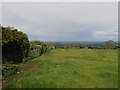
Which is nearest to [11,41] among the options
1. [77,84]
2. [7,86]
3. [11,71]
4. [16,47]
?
[16,47]

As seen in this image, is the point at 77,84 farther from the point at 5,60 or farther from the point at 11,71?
the point at 5,60

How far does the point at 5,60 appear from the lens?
3.98 meters

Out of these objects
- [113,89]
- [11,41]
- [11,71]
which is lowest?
[113,89]

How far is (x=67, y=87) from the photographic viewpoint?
2.66 m

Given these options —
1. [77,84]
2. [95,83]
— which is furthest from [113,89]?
[77,84]

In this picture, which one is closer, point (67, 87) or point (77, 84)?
point (67, 87)

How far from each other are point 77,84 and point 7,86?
278 cm

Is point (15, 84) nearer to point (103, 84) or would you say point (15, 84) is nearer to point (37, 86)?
point (37, 86)

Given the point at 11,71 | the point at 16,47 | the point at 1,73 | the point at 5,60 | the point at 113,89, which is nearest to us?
the point at 113,89

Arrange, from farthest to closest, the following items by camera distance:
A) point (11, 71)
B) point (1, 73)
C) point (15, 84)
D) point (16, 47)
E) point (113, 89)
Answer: point (16, 47) → point (11, 71) → point (1, 73) → point (15, 84) → point (113, 89)

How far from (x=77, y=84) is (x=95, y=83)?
2.64ft

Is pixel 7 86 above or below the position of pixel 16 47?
below

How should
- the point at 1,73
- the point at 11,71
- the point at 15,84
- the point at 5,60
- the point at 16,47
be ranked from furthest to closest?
the point at 16,47 → the point at 5,60 → the point at 11,71 → the point at 1,73 → the point at 15,84

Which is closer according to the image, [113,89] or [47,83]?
[113,89]
